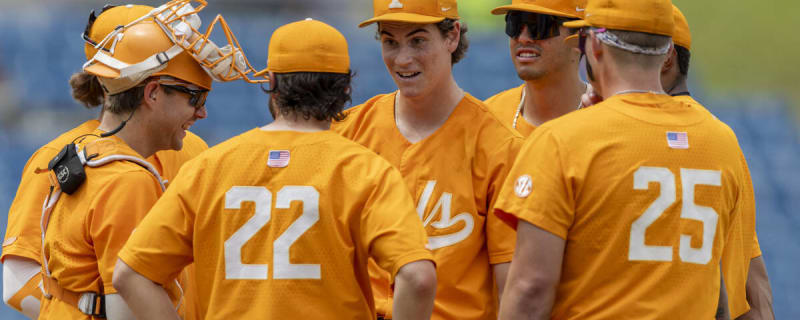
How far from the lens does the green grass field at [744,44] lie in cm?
1531

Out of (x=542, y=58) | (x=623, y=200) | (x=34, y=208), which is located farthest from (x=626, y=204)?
(x=34, y=208)

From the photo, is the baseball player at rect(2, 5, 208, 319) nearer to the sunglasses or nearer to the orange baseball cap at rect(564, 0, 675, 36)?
the sunglasses

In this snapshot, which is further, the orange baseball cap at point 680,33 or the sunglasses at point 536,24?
the sunglasses at point 536,24

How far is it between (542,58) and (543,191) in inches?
62.7

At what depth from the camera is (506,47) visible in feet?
41.0

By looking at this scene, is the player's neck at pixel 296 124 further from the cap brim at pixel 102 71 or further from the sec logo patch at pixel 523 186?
the cap brim at pixel 102 71

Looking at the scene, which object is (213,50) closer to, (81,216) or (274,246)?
(81,216)

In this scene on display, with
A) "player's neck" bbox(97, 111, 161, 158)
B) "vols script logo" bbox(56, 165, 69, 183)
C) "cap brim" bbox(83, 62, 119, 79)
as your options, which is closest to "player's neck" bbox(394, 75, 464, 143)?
"player's neck" bbox(97, 111, 161, 158)

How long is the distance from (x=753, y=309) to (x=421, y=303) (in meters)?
1.62

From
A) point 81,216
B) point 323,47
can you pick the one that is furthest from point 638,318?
point 81,216

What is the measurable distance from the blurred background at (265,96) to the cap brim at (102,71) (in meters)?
5.45

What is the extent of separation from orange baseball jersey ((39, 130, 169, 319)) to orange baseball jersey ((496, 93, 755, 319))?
1382 mm

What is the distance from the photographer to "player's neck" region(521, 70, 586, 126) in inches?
181

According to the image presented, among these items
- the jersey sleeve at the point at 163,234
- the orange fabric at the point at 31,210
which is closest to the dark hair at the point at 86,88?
the orange fabric at the point at 31,210
